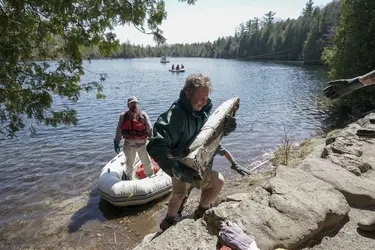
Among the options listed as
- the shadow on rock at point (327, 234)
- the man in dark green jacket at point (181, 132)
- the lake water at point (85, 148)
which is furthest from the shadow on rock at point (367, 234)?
the lake water at point (85, 148)

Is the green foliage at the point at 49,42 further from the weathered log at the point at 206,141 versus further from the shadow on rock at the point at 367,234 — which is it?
the shadow on rock at the point at 367,234

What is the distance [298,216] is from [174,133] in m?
1.56

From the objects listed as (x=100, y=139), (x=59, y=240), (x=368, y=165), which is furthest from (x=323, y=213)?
(x=100, y=139)

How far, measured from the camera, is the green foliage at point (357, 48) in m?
14.6

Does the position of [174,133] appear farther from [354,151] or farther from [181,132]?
[354,151]

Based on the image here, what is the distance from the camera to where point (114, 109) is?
18.6m

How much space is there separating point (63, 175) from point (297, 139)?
31.5 ft

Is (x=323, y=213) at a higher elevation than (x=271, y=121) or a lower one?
higher

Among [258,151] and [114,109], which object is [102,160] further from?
[114,109]

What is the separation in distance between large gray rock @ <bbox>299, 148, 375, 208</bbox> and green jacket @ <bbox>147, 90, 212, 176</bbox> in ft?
6.01

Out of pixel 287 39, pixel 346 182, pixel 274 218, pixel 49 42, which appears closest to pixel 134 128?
pixel 49 42

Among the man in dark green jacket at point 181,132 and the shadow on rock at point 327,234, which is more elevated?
the man in dark green jacket at point 181,132

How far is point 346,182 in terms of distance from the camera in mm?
3381

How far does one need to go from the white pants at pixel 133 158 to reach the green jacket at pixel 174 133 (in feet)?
12.9
